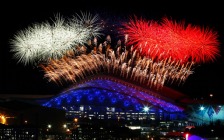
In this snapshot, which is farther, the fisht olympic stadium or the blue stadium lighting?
the blue stadium lighting

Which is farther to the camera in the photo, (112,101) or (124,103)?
(112,101)

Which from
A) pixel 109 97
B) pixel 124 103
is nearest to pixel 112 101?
pixel 109 97

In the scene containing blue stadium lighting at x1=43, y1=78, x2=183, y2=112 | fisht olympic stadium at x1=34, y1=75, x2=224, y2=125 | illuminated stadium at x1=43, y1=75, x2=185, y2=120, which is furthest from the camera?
blue stadium lighting at x1=43, y1=78, x2=183, y2=112

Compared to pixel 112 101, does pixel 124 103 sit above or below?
below

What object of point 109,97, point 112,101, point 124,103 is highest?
point 109,97

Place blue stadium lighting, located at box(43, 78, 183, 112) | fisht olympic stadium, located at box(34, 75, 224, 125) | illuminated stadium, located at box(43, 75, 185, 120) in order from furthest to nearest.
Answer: blue stadium lighting, located at box(43, 78, 183, 112) → illuminated stadium, located at box(43, 75, 185, 120) → fisht olympic stadium, located at box(34, 75, 224, 125)

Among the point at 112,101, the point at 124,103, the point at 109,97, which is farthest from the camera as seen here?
the point at 109,97

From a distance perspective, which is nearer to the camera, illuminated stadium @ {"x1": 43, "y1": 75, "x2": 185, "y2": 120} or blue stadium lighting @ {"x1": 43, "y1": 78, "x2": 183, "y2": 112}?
illuminated stadium @ {"x1": 43, "y1": 75, "x2": 185, "y2": 120}

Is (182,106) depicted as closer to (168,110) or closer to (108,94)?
(168,110)

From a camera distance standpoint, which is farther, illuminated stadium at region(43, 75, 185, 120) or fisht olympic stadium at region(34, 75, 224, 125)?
illuminated stadium at region(43, 75, 185, 120)

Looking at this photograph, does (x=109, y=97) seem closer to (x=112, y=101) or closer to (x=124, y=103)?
(x=112, y=101)

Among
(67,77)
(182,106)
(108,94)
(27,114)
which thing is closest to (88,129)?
(27,114)
